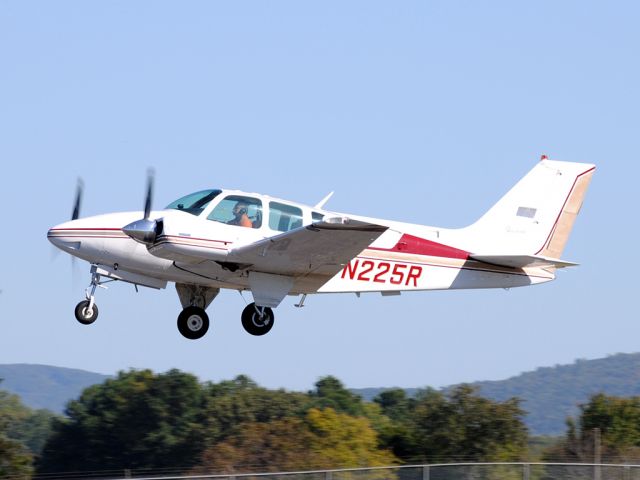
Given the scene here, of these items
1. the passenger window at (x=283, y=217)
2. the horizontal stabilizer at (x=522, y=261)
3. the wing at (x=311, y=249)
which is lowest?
the wing at (x=311, y=249)

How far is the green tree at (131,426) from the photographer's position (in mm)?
60062

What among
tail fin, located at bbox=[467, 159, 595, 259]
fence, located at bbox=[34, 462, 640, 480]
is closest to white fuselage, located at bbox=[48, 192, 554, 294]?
tail fin, located at bbox=[467, 159, 595, 259]

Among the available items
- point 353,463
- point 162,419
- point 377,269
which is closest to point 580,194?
point 377,269

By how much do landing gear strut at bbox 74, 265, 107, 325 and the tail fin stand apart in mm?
8159

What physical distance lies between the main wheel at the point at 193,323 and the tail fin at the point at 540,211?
20.4 ft

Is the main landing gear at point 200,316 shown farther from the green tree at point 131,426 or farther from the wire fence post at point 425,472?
the green tree at point 131,426

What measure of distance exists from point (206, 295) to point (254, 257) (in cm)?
246

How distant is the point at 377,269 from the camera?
2283cm

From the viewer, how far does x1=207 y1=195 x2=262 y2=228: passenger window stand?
69.1 ft

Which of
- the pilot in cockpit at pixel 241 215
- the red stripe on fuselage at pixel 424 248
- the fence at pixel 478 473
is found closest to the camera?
the fence at pixel 478 473

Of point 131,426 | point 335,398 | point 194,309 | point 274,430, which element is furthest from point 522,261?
point 335,398

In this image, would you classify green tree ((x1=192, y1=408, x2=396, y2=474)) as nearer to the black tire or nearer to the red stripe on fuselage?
the red stripe on fuselage

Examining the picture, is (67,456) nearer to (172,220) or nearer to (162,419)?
(162,419)

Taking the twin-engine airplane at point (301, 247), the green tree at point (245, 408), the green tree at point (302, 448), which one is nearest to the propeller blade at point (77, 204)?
the twin-engine airplane at point (301, 247)
